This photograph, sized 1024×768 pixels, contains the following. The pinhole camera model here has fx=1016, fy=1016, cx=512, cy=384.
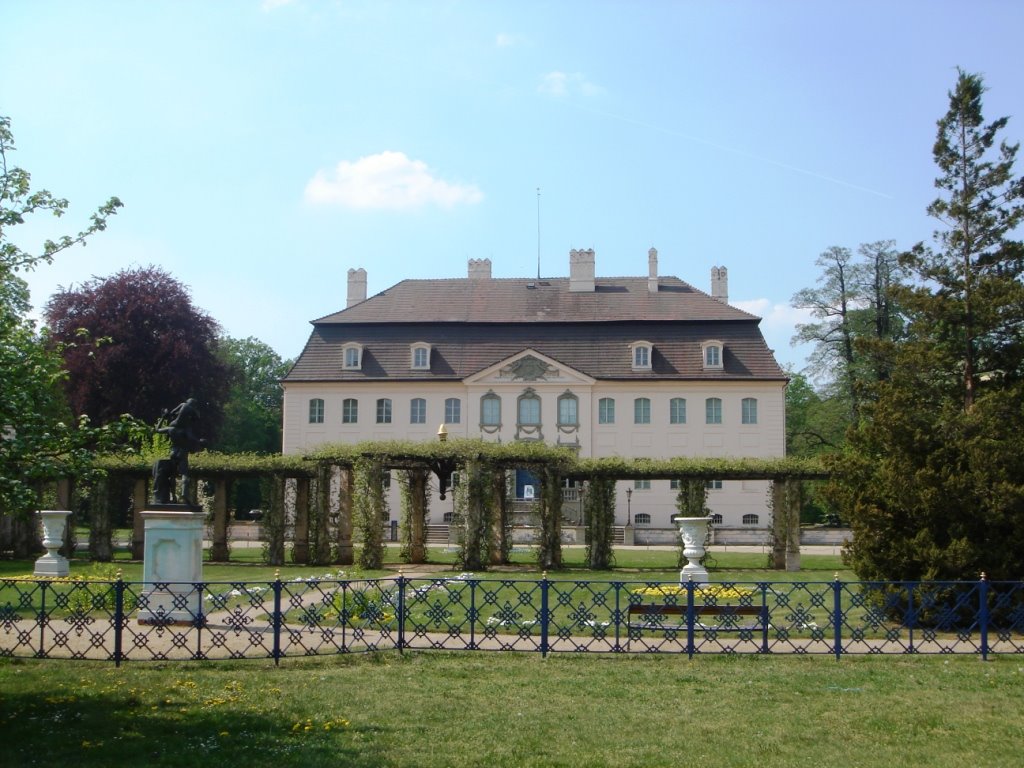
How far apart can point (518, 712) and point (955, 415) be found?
438 inches

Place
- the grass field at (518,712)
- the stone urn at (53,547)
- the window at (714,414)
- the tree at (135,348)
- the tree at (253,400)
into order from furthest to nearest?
the tree at (253,400) → the window at (714,414) → the tree at (135,348) → the stone urn at (53,547) → the grass field at (518,712)

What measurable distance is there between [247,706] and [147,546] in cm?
630

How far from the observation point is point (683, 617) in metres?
12.9

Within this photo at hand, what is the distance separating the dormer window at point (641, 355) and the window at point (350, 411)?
13.8 meters

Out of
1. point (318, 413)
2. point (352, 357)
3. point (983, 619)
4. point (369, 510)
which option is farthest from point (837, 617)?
point (318, 413)

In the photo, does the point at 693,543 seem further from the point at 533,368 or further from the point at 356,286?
the point at 356,286

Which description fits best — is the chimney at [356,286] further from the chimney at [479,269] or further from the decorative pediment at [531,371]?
the decorative pediment at [531,371]

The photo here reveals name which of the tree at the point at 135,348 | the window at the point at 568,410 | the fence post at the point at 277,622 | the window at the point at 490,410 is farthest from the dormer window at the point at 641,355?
the fence post at the point at 277,622

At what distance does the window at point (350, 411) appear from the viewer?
5025cm

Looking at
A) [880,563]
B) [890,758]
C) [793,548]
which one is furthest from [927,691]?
[793,548]

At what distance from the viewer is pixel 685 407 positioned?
162 feet

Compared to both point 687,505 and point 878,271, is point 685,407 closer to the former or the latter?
point 878,271

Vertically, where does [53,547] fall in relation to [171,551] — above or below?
below

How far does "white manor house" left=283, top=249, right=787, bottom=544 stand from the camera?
48.9 m
